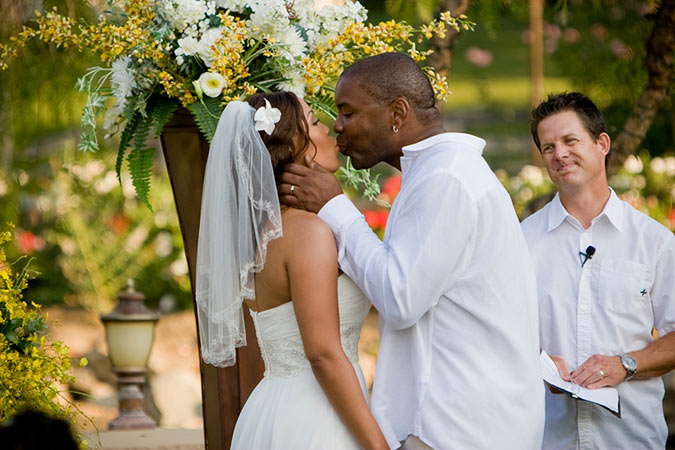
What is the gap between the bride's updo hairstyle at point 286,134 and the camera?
9.41 feet

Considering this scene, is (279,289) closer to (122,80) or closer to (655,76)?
(122,80)

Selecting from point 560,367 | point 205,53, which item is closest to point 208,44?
point 205,53

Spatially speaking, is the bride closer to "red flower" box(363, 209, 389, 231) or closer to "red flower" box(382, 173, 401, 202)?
"red flower" box(382, 173, 401, 202)

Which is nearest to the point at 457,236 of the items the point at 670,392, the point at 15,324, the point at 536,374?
the point at 536,374

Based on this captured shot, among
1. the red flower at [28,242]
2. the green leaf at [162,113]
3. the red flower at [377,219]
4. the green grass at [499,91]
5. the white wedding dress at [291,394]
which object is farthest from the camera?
the green grass at [499,91]

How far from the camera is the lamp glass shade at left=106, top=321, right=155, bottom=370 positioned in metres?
5.80

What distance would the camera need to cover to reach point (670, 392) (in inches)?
265

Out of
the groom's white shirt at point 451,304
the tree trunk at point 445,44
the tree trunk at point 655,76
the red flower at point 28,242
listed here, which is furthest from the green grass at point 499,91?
the groom's white shirt at point 451,304

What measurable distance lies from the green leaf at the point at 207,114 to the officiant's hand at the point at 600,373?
158 cm

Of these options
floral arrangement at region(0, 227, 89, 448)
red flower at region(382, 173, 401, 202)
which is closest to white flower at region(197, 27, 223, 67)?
floral arrangement at region(0, 227, 89, 448)

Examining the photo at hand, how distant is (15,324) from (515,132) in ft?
46.0

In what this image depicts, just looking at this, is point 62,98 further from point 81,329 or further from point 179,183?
point 81,329

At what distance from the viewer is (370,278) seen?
8.46 ft

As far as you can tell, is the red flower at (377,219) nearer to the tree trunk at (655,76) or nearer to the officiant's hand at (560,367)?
the tree trunk at (655,76)
